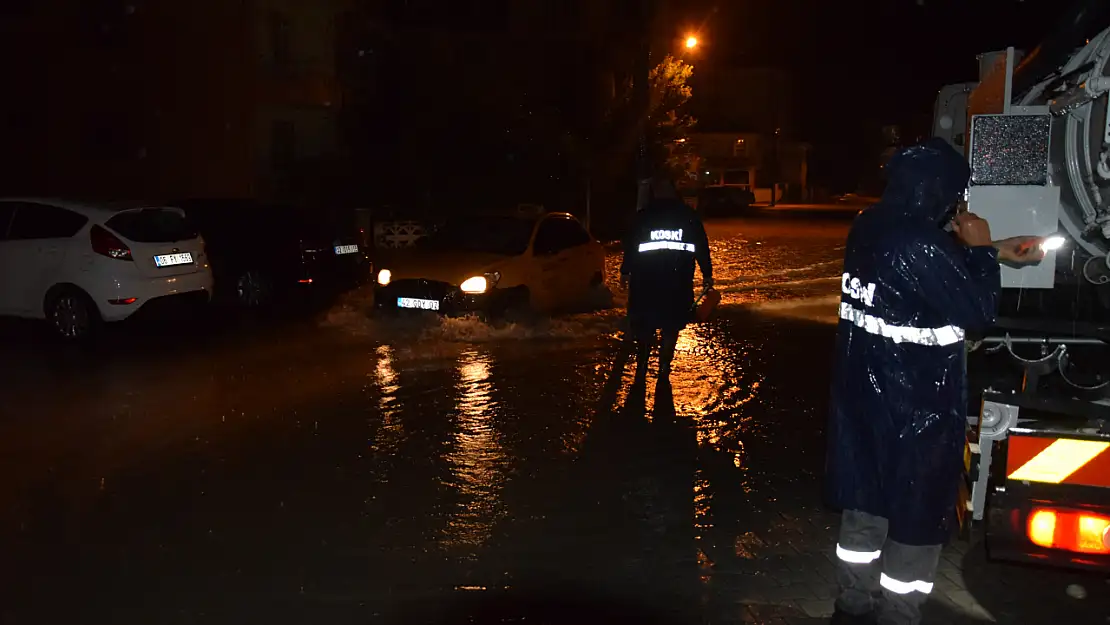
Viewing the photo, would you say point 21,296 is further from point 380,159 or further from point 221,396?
point 380,159

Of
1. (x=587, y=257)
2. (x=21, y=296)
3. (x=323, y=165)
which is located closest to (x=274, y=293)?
(x=21, y=296)

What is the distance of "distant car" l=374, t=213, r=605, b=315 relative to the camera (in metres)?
11.5

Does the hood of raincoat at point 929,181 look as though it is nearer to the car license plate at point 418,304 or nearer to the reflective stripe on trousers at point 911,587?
the reflective stripe on trousers at point 911,587

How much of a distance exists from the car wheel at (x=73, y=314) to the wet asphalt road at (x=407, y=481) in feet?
1.49

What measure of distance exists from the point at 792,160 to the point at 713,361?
63.4m

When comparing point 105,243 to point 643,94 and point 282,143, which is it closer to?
point 643,94

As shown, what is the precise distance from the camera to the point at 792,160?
70.9m

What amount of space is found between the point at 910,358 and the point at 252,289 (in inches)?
466

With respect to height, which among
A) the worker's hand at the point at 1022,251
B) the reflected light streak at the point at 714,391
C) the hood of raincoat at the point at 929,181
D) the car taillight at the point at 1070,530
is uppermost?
the hood of raincoat at the point at 929,181

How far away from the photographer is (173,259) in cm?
1166

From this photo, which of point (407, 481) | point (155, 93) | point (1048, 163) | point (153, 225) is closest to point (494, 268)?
point (153, 225)

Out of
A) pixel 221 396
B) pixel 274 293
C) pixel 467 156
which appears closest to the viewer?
pixel 221 396

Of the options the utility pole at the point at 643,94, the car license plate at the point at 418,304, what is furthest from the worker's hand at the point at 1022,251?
the car license plate at the point at 418,304

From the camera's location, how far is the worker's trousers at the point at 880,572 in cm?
388
